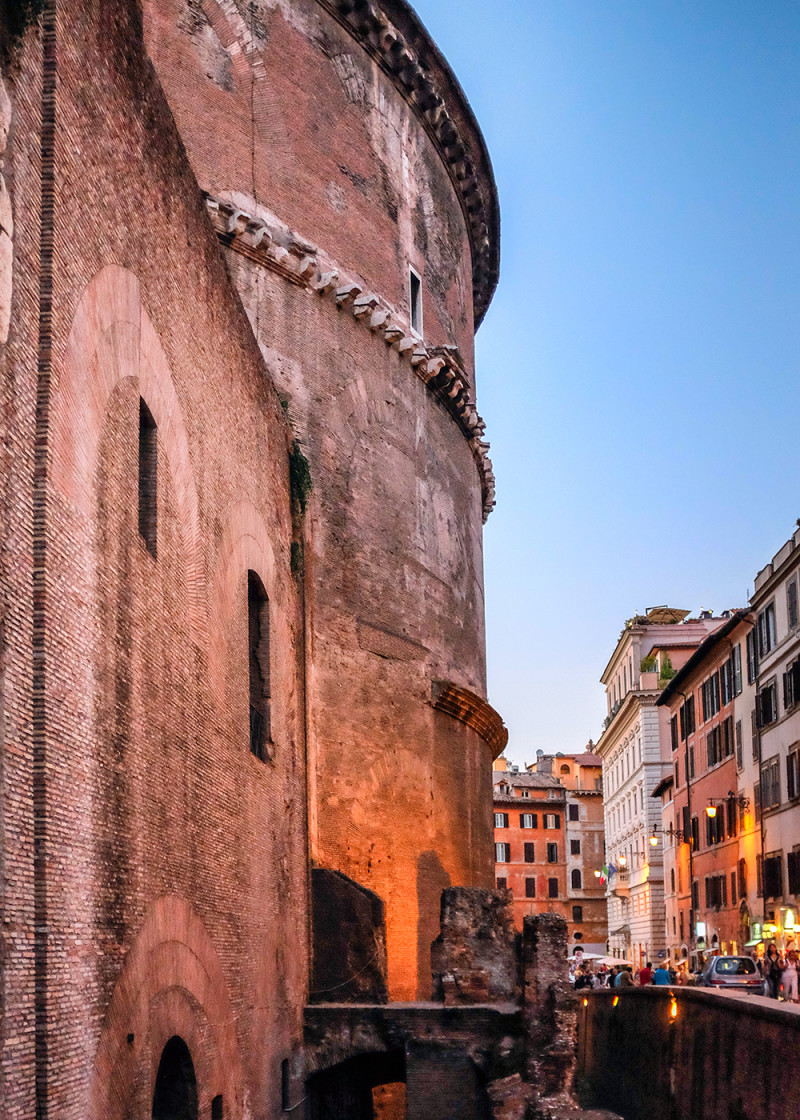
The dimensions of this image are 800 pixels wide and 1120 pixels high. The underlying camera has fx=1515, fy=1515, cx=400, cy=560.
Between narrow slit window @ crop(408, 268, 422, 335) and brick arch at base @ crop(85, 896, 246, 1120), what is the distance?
11432 mm

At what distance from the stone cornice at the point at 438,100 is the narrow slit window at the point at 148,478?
11.1 meters

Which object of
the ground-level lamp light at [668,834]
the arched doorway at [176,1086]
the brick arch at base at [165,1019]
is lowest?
the arched doorway at [176,1086]

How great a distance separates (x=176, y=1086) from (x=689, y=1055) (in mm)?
9380

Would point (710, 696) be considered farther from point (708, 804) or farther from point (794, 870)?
point (794, 870)

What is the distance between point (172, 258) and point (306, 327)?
7324 millimetres

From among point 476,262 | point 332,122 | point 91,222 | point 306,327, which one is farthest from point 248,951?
point 476,262

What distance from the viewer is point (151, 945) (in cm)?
882

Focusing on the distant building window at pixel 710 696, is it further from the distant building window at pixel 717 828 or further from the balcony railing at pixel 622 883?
the balcony railing at pixel 622 883

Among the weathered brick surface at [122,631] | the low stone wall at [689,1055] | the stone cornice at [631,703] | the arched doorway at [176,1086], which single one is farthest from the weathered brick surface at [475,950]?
the stone cornice at [631,703]

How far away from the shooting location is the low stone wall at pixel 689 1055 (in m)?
13.1

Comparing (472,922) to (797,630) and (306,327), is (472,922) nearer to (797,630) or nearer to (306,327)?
(306,327)

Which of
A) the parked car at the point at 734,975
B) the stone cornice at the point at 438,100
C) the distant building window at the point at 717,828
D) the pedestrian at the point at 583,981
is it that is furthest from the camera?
the distant building window at the point at 717,828

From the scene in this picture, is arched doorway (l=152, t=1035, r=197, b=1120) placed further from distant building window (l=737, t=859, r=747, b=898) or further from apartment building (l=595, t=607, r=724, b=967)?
apartment building (l=595, t=607, r=724, b=967)

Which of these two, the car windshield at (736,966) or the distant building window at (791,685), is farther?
the distant building window at (791,685)
